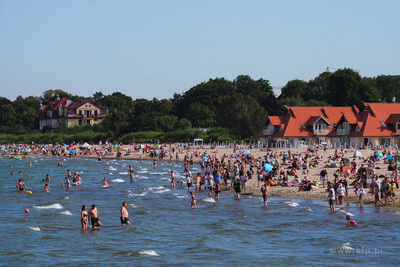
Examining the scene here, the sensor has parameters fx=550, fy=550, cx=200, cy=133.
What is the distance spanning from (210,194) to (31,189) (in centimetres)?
1509

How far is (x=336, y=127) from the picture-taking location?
69.4m

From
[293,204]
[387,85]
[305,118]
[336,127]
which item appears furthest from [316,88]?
[293,204]

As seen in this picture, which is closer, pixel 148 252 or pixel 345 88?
pixel 148 252

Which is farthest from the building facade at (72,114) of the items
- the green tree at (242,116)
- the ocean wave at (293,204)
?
the ocean wave at (293,204)

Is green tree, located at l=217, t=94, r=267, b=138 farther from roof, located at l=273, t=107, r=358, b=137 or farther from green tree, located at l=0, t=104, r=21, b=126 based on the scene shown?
green tree, located at l=0, t=104, r=21, b=126

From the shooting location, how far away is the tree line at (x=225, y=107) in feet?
274

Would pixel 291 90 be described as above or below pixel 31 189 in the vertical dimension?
above

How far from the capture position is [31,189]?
41.8 meters

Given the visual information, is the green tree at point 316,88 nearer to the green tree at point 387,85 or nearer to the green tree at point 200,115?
the green tree at point 387,85

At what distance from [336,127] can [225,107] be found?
20910 mm

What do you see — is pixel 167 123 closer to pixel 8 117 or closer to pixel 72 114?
pixel 72 114

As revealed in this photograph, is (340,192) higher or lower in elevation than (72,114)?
lower

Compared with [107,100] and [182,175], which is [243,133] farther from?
[107,100]

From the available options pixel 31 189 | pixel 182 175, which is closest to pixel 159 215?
pixel 31 189
